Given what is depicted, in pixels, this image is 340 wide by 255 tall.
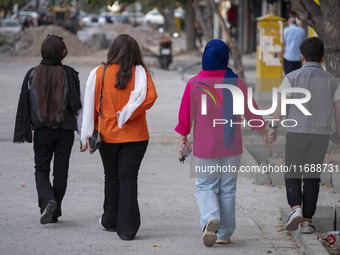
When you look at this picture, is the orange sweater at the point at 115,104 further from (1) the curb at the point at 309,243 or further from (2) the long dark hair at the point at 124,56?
(1) the curb at the point at 309,243

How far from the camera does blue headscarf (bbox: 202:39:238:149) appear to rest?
19.5 ft

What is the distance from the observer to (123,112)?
20.2ft

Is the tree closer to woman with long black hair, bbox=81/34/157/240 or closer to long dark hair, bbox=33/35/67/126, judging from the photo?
woman with long black hair, bbox=81/34/157/240

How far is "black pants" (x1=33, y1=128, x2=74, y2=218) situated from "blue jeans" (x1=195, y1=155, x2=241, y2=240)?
1.32m

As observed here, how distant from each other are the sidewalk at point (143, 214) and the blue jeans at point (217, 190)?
0.27m

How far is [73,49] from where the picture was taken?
37375 mm

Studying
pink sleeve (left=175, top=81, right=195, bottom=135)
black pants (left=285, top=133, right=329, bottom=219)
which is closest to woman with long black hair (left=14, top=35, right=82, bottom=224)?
pink sleeve (left=175, top=81, right=195, bottom=135)

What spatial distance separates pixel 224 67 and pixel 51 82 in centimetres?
161

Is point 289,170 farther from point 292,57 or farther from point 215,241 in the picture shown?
point 292,57

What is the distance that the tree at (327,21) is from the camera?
9.13 metres

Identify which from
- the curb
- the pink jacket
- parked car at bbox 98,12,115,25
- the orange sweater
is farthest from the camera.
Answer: parked car at bbox 98,12,115,25

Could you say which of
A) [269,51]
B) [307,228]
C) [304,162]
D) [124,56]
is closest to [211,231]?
[307,228]

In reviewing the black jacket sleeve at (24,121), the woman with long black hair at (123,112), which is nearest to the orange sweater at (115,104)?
the woman with long black hair at (123,112)

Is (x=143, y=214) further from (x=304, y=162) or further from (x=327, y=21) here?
(x=327, y=21)
